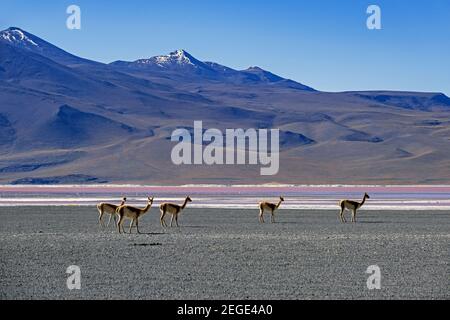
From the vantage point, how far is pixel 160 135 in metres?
136

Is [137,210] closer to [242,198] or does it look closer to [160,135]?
[242,198]

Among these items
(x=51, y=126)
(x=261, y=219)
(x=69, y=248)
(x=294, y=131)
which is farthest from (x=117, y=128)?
(x=69, y=248)

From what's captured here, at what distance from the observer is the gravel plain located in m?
13.5

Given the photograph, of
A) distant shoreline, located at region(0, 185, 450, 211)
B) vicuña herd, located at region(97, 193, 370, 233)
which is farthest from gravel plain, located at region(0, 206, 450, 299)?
distant shoreline, located at region(0, 185, 450, 211)

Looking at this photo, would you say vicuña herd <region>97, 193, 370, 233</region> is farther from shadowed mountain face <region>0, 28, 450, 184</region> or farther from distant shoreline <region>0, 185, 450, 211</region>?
shadowed mountain face <region>0, 28, 450, 184</region>

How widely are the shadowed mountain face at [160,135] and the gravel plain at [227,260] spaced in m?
75.1

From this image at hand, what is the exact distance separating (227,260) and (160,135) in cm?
11922

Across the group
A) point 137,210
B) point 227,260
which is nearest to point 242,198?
point 137,210

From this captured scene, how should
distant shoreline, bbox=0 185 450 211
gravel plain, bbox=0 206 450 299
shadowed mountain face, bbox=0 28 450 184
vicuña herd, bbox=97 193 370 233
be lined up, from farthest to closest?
shadowed mountain face, bbox=0 28 450 184, distant shoreline, bbox=0 185 450 211, vicuña herd, bbox=97 193 370 233, gravel plain, bbox=0 206 450 299

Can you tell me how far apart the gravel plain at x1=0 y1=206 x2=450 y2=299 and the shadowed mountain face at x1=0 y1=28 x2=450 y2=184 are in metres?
75.1

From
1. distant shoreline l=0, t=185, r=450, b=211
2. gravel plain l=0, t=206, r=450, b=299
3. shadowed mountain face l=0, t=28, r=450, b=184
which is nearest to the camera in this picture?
gravel plain l=0, t=206, r=450, b=299

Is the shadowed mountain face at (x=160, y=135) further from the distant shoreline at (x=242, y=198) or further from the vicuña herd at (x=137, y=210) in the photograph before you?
the vicuña herd at (x=137, y=210)
